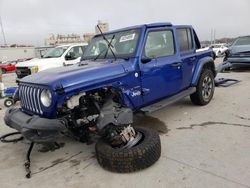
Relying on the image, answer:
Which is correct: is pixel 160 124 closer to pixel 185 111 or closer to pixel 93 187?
pixel 185 111

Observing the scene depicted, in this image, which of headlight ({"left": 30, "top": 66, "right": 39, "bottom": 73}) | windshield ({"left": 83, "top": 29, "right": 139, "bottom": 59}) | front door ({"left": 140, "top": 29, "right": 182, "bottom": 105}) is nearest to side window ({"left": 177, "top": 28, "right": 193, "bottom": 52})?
front door ({"left": 140, "top": 29, "right": 182, "bottom": 105})

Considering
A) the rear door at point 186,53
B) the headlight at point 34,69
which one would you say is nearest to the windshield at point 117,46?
the rear door at point 186,53

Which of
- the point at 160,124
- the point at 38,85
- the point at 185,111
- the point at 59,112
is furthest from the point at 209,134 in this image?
the point at 38,85

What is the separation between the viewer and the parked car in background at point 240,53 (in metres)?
10.4

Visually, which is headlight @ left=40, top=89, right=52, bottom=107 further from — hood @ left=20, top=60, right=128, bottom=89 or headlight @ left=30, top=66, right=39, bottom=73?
headlight @ left=30, top=66, right=39, bottom=73

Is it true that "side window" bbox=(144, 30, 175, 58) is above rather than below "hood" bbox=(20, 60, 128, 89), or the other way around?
above

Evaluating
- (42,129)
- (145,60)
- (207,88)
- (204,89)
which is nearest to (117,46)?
(145,60)

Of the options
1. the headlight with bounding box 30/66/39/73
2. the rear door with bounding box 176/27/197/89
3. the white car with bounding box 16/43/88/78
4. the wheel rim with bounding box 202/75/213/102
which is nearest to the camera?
the rear door with bounding box 176/27/197/89

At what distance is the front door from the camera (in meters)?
4.15

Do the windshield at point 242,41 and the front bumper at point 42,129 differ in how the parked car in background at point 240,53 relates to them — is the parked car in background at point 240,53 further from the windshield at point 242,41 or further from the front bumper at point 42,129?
the front bumper at point 42,129

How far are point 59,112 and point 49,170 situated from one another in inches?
33.9

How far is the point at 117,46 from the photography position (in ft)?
14.5

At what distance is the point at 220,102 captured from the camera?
608 centimetres

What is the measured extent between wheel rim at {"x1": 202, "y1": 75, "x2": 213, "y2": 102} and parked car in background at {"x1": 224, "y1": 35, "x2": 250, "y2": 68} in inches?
212
